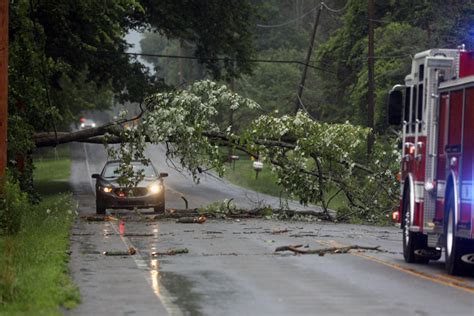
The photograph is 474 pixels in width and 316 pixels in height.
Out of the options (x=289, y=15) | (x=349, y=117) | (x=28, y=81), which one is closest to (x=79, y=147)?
(x=289, y=15)

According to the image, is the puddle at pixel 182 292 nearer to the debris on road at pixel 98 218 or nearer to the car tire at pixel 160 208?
the debris on road at pixel 98 218

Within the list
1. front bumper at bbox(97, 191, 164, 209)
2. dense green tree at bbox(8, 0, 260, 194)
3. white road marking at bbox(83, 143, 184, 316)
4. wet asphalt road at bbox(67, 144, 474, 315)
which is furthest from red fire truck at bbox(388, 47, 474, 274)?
front bumper at bbox(97, 191, 164, 209)

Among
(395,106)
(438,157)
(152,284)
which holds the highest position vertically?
(395,106)

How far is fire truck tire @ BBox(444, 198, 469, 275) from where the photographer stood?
51.4 ft

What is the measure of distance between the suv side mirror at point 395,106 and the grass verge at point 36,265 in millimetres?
5903

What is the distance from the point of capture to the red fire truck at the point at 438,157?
15359 mm

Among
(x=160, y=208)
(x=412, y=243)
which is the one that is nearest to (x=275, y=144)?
(x=160, y=208)

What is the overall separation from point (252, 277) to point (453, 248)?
2.80m

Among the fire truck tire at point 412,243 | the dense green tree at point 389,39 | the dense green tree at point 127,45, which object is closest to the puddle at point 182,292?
the fire truck tire at point 412,243

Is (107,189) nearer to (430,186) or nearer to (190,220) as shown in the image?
(190,220)

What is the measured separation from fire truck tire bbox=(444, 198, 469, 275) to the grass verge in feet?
17.2

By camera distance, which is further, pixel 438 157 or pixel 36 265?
pixel 438 157

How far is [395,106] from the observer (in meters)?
19.3

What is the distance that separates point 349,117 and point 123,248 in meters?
46.9
